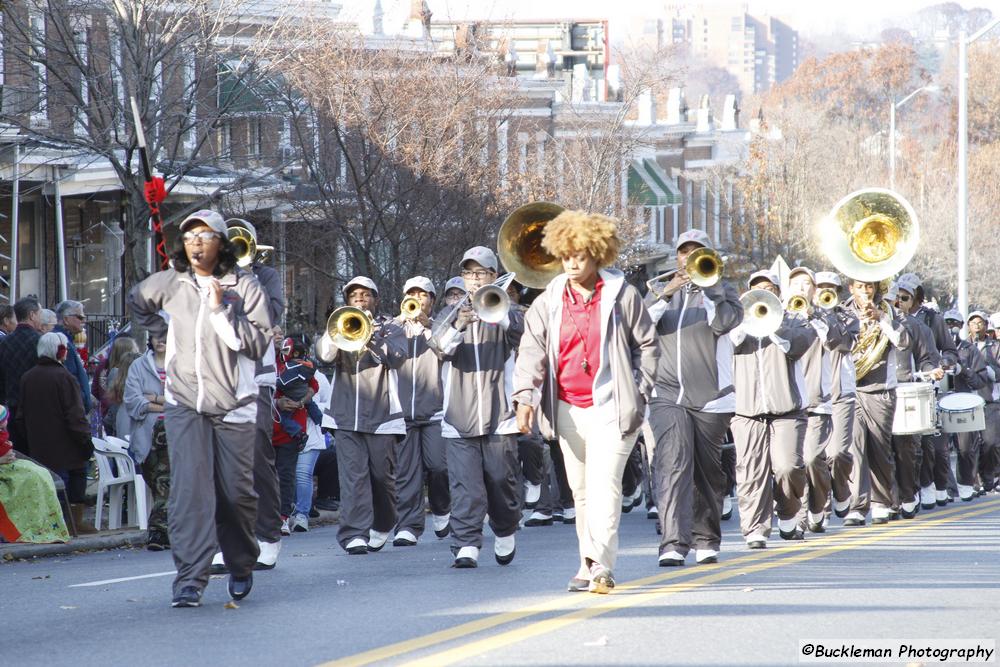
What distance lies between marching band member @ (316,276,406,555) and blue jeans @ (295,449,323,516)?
9.37 feet

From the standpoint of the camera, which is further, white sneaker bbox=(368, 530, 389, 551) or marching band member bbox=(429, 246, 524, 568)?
white sneaker bbox=(368, 530, 389, 551)

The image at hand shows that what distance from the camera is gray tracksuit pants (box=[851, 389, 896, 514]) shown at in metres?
15.9

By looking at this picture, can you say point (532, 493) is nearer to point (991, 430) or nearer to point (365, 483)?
point (365, 483)

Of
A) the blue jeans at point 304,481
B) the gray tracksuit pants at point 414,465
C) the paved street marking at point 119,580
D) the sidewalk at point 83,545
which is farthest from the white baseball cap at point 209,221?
the blue jeans at point 304,481

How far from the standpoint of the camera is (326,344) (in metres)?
12.9

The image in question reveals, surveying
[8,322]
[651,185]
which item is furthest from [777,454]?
[651,185]

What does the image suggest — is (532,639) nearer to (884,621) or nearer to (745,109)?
(884,621)

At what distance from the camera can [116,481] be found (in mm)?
15172

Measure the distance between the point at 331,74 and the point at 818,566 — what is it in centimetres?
1302

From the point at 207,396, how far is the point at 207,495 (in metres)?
0.52

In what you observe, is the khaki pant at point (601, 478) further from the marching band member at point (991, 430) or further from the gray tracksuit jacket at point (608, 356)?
the marching band member at point (991, 430)

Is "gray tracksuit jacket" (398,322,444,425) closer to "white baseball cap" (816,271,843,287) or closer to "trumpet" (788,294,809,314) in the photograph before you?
"trumpet" (788,294,809,314)

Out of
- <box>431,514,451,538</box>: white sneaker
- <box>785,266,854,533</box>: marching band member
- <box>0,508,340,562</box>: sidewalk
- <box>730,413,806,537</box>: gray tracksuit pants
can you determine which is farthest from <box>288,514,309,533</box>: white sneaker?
<box>785,266,854,533</box>: marching band member

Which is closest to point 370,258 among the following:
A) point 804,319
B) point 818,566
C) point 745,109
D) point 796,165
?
point 804,319
